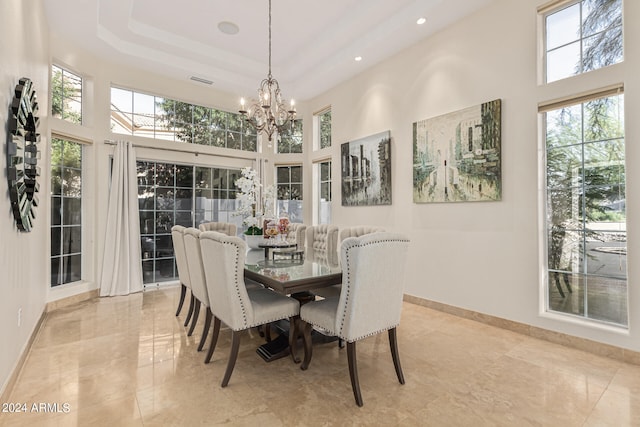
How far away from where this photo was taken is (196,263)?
2.56 meters

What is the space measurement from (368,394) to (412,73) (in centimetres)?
→ 376

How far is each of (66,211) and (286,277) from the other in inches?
144

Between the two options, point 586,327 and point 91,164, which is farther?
point 91,164

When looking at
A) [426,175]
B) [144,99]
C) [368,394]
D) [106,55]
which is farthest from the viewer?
[144,99]

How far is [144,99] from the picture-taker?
15.7ft

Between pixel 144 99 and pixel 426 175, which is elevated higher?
pixel 144 99

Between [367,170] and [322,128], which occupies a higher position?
[322,128]

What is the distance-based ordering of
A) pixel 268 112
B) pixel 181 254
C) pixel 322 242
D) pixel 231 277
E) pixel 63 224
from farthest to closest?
pixel 63 224 < pixel 322 242 < pixel 268 112 < pixel 181 254 < pixel 231 277

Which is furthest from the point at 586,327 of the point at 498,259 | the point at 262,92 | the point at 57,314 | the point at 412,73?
the point at 57,314

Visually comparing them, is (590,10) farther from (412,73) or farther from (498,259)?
(498,259)

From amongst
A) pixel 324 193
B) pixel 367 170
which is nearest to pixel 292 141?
pixel 324 193

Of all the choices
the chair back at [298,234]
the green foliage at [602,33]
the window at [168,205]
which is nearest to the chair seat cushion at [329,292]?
the chair back at [298,234]

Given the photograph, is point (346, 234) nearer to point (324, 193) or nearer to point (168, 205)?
point (324, 193)

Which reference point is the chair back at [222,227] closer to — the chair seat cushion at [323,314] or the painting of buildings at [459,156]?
the chair seat cushion at [323,314]
